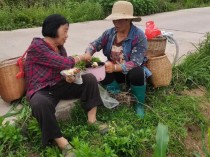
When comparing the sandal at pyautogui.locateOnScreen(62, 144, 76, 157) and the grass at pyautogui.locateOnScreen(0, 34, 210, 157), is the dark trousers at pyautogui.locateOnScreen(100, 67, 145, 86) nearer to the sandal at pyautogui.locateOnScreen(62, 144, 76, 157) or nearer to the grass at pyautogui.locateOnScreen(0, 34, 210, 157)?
the grass at pyautogui.locateOnScreen(0, 34, 210, 157)

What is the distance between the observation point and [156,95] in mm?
4059

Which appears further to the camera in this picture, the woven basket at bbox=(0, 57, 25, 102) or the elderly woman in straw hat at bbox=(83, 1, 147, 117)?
the elderly woman in straw hat at bbox=(83, 1, 147, 117)

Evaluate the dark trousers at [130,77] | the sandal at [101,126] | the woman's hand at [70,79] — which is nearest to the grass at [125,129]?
the sandal at [101,126]

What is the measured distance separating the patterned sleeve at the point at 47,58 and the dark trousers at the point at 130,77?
0.68 meters

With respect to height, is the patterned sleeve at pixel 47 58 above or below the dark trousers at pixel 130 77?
above

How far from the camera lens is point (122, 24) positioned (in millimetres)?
3625

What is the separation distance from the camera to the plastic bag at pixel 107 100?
11.8ft

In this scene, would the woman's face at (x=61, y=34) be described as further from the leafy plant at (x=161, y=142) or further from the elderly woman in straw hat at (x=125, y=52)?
the leafy plant at (x=161, y=142)

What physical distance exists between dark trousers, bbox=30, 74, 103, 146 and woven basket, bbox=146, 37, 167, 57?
1.03 meters

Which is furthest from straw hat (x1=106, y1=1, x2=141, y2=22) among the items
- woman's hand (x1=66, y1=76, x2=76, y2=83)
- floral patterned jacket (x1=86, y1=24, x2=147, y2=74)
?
woman's hand (x1=66, y1=76, x2=76, y2=83)

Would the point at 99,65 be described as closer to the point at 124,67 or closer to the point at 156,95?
the point at 124,67

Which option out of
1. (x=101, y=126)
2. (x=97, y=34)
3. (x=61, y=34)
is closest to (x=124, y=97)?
(x=101, y=126)

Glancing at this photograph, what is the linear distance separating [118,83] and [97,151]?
122cm

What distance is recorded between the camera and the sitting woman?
294 centimetres
